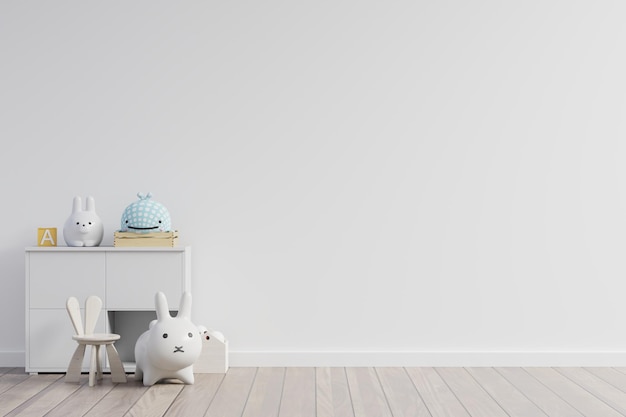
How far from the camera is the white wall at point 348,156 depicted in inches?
151

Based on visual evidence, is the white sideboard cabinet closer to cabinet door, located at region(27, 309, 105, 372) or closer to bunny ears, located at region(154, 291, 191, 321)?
cabinet door, located at region(27, 309, 105, 372)

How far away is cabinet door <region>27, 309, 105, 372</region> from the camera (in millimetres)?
3559

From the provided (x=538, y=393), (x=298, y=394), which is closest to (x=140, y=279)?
(x=298, y=394)

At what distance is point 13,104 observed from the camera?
3.86 m

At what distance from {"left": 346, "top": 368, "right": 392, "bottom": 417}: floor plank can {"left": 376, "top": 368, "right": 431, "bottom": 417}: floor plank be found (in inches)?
1.0

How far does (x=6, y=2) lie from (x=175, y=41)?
86 cm

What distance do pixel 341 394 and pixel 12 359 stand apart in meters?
1.70

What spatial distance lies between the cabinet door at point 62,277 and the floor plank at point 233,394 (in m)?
0.71

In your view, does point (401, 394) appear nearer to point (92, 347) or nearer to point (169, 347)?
point (169, 347)

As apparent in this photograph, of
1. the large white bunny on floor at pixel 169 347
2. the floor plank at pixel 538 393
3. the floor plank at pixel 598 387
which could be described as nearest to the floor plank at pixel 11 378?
the large white bunny on floor at pixel 169 347

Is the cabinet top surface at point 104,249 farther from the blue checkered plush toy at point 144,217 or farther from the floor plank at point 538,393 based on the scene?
the floor plank at point 538,393

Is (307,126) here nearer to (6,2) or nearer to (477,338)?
(477,338)

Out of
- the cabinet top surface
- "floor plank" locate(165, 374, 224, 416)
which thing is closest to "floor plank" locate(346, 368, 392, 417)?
"floor plank" locate(165, 374, 224, 416)

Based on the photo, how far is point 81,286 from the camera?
3.57 metres
